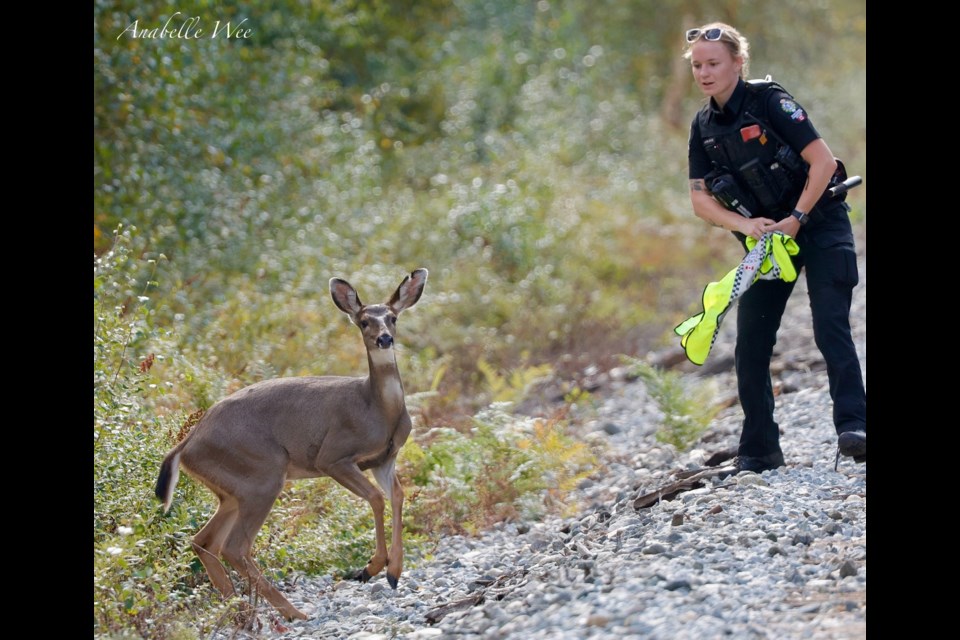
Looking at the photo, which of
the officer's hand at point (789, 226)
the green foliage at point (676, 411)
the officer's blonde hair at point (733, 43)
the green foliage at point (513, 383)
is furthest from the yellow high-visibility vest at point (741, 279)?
the green foliage at point (513, 383)

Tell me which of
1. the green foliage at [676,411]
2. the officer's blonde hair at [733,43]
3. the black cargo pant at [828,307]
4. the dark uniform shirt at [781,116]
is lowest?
the green foliage at [676,411]

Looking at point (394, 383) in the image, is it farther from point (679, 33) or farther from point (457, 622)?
point (679, 33)

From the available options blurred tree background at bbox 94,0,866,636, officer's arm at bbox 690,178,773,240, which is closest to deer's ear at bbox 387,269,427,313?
blurred tree background at bbox 94,0,866,636

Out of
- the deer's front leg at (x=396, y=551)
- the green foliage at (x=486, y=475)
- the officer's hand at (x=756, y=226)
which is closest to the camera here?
the deer's front leg at (x=396, y=551)

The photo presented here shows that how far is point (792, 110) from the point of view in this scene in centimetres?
712

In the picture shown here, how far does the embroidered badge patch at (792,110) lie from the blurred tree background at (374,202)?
3.80 meters

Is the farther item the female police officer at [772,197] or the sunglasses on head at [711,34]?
the sunglasses on head at [711,34]

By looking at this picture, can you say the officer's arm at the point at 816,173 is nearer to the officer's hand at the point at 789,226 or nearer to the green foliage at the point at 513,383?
the officer's hand at the point at 789,226

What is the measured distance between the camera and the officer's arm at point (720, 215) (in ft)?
23.6

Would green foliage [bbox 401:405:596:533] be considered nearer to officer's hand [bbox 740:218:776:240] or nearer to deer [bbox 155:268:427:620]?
deer [bbox 155:268:427:620]

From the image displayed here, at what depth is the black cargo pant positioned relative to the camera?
7.08 m

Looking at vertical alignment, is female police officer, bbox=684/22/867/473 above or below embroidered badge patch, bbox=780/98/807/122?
below
